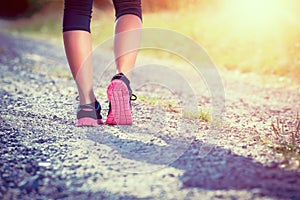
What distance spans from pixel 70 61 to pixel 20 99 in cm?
115

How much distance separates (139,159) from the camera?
193 centimetres

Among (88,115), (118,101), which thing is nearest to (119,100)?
(118,101)

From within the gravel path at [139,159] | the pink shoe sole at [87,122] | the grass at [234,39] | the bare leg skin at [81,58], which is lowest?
the gravel path at [139,159]

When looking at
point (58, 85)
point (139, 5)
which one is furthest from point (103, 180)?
point (58, 85)

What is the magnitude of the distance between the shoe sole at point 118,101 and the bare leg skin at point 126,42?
141mm

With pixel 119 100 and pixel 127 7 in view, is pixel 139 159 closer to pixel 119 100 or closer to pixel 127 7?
pixel 119 100

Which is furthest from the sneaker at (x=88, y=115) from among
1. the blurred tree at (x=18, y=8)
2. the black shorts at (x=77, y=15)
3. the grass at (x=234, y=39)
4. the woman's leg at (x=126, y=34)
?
the blurred tree at (x=18, y=8)

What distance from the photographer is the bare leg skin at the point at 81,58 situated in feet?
7.98

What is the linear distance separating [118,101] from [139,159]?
57 centimetres

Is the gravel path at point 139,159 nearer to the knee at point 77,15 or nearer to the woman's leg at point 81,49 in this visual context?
the woman's leg at point 81,49

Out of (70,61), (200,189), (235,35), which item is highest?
(235,35)

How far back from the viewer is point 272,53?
654 cm

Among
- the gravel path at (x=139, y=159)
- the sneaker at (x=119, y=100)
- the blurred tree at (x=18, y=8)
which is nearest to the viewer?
the gravel path at (x=139, y=159)

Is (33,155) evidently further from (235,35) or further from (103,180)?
(235,35)
